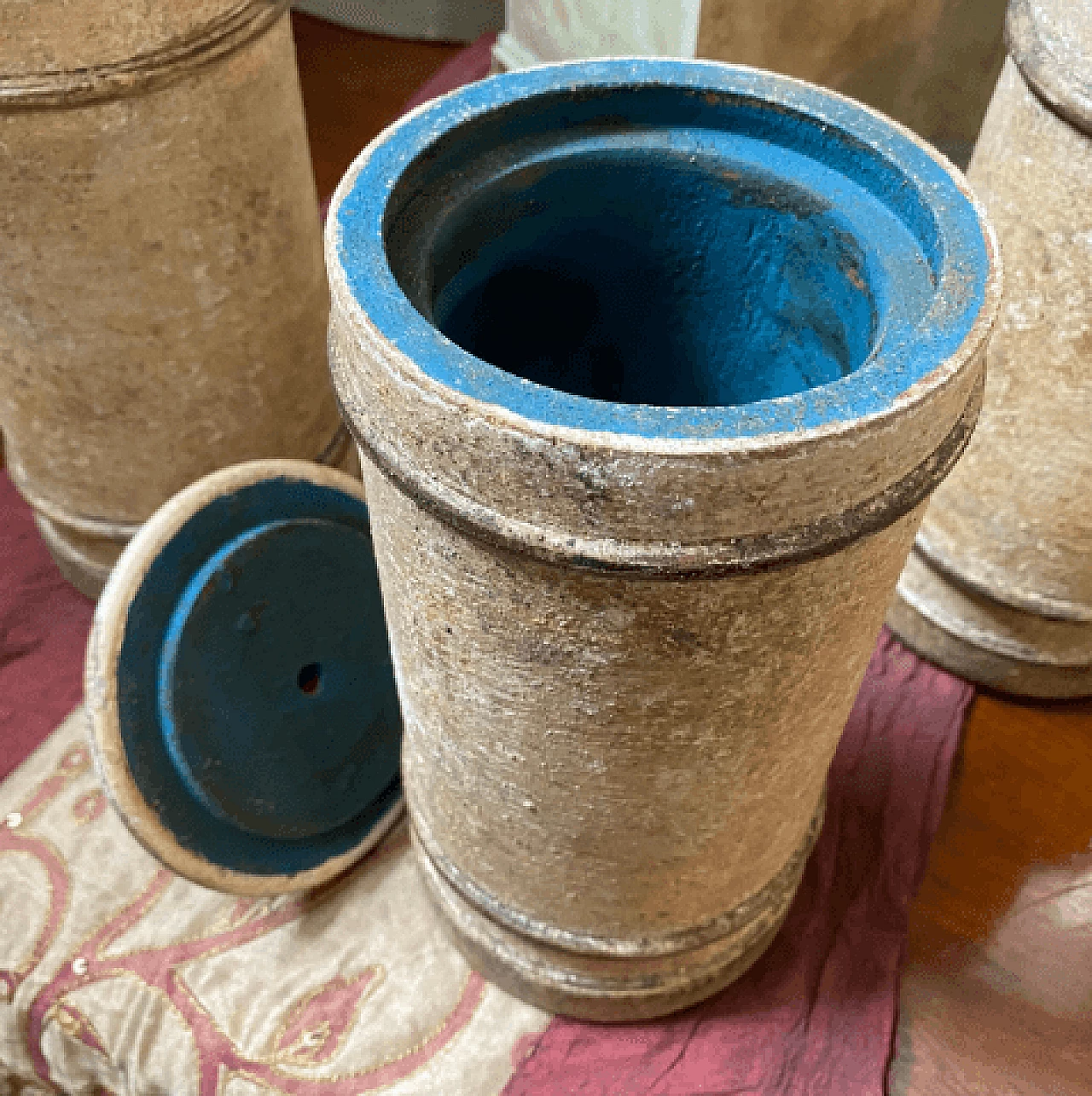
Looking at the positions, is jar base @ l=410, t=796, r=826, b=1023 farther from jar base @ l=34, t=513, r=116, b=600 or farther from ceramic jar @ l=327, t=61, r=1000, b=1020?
jar base @ l=34, t=513, r=116, b=600

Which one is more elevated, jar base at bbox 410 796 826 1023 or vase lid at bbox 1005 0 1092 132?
vase lid at bbox 1005 0 1092 132

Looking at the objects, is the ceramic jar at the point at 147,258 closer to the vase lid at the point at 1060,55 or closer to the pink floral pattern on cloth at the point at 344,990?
the pink floral pattern on cloth at the point at 344,990

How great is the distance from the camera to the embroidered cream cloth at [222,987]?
1.80 meters

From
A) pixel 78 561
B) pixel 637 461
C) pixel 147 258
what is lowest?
pixel 78 561

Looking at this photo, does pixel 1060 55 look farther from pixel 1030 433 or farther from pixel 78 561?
pixel 78 561

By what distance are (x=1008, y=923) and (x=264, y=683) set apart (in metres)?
1.39

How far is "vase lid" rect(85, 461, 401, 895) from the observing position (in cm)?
164

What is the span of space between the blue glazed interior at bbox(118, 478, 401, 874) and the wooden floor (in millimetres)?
1026

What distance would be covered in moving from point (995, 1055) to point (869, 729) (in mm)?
636

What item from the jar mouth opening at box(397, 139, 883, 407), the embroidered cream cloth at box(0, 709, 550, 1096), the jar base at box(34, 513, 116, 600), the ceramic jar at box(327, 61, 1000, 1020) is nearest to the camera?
the ceramic jar at box(327, 61, 1000, 1020)

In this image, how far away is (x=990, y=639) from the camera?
227cm

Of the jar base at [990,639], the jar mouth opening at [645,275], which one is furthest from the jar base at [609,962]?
the jar mouth opening at [645,275]

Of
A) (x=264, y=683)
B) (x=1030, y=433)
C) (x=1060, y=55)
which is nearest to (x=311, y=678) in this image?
(x=264, y=683)

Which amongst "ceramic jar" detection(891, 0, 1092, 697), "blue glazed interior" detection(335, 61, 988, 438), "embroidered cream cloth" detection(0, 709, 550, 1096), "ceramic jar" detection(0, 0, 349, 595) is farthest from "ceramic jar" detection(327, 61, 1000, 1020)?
"ceramic jar" detection(0, 0, 349, 595)
